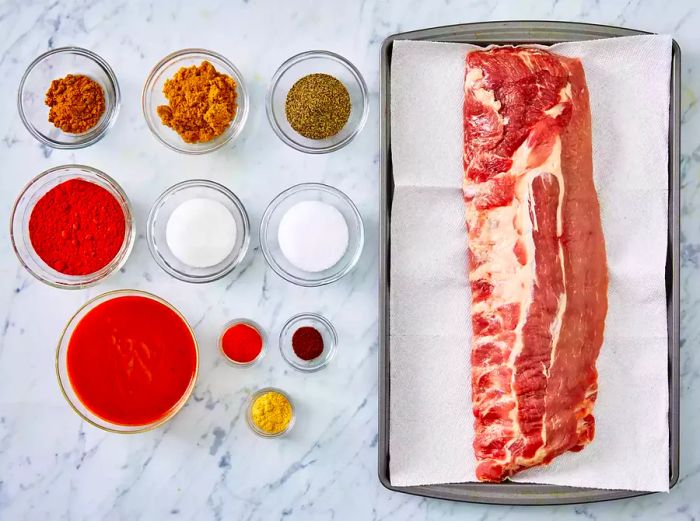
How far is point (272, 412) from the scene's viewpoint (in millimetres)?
2266

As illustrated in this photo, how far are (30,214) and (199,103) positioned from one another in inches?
24.9

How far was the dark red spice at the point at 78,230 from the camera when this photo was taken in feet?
7.30

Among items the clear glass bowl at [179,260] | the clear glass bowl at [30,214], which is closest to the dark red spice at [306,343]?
the clear glass bowl at [179,260]

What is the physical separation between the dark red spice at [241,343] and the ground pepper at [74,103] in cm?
78

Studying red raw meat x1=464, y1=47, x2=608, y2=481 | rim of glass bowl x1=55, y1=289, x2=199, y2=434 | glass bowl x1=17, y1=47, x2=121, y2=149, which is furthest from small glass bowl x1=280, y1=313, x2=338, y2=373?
glass bowl x1=17, y1=47, x2=121, y2=149

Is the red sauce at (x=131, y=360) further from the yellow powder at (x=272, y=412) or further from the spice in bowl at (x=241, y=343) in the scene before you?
the yellow powder at (x=272, y=412)

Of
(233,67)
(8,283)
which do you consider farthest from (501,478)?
(8,283)

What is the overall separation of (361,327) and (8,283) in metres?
1.14

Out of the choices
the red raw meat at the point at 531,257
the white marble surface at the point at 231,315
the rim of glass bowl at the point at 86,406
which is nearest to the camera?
the red raw meat at the point at 531,257

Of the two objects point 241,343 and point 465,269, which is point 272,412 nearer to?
point 241,343

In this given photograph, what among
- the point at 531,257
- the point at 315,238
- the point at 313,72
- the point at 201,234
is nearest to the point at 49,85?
the point at 201,234

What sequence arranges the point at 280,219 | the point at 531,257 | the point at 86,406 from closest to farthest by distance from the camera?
1. the point at 531,257
2. the point at 86,406
3. the point at 280,219

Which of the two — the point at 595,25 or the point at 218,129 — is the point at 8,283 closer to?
the point at 218,129

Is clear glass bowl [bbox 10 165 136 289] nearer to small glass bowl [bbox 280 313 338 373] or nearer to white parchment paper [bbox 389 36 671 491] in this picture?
small glass bowl [bbox 280 313 338 373]
